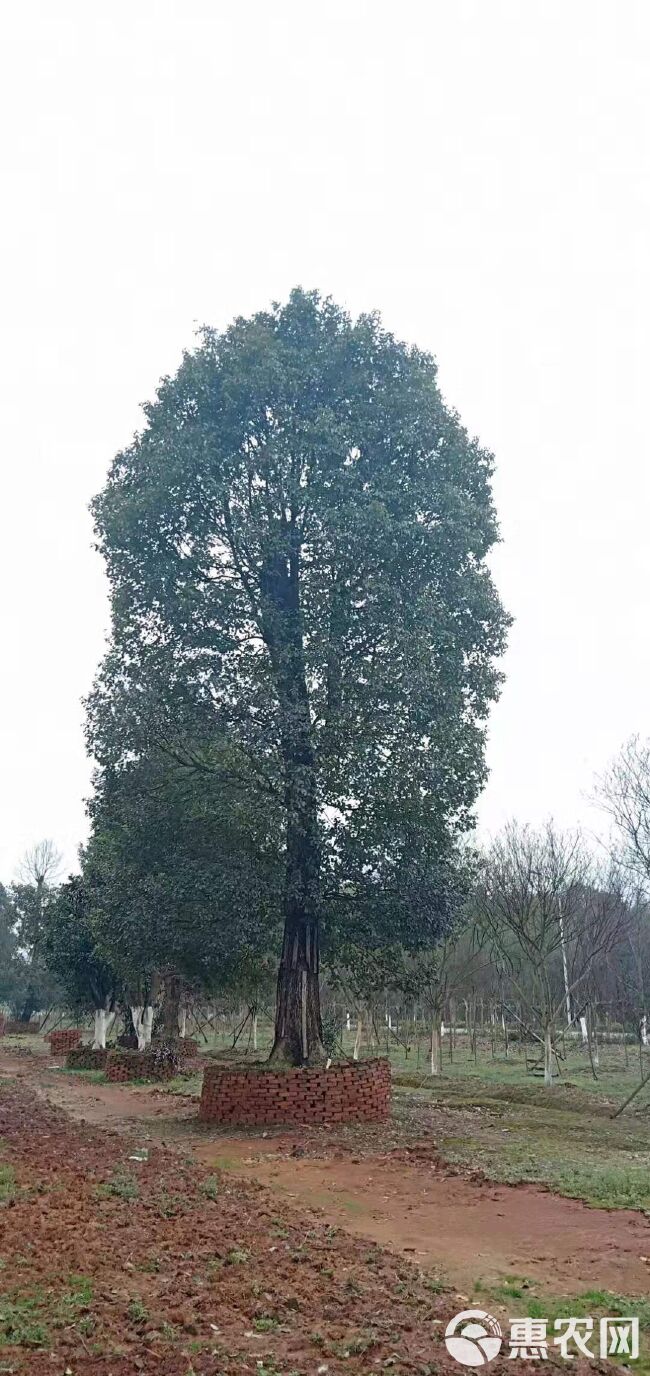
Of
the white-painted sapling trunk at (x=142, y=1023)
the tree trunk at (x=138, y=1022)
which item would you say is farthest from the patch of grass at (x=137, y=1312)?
the white-painted sapling trunk at (x=142, y=1023)

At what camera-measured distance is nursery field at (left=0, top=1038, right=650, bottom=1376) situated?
184 inches

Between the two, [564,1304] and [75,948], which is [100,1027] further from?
[564,1304]

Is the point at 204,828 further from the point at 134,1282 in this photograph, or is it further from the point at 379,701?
the point at 134,1282

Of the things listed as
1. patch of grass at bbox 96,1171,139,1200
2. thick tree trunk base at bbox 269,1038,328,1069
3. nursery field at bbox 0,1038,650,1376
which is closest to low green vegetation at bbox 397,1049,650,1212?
nursery field at bbox 0,1038,650,1376

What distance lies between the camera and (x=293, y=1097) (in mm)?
A: 13320

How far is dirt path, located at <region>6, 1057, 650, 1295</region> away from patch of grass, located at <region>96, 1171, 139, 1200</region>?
147 cm

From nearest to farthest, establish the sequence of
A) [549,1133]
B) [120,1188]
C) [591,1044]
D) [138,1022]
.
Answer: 1. [120,1188]
2. [549,1133]
3. [591,1044]
4. [138,1022]

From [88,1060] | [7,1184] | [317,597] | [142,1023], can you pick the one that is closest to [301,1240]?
[7,1184]

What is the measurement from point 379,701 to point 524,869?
13.1m

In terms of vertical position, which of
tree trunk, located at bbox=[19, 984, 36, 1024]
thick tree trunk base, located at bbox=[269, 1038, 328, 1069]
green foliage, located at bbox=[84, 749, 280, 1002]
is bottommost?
tree trunk, located at bbox=[19, 984, 36, 1024]

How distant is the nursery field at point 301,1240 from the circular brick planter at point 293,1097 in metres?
0.47

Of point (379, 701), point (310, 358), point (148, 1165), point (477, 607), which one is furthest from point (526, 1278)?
point (310, 358)

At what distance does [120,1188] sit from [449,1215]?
9.62 ft

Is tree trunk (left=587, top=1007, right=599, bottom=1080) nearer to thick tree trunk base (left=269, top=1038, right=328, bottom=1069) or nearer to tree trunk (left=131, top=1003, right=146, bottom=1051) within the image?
thick tree trunk base (left=269, top=1038, right=328, bottom=1069)
